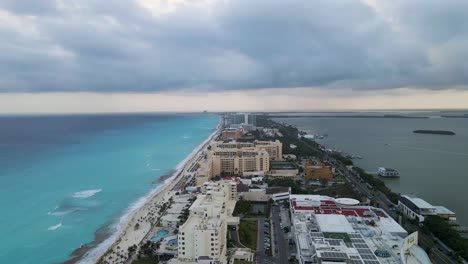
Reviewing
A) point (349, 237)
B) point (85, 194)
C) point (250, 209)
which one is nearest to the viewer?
point (349, 237)

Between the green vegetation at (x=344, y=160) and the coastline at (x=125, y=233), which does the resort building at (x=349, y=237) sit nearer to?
the coastline at (x=125, y=233)

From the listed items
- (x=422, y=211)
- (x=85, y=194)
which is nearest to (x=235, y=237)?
(x=422, y=211)

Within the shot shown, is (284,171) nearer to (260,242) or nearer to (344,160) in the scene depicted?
(344,160)

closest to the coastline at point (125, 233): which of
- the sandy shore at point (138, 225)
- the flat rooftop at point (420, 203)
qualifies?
the sandy shore at point (138, 225)

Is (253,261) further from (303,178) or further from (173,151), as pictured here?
(173,151)

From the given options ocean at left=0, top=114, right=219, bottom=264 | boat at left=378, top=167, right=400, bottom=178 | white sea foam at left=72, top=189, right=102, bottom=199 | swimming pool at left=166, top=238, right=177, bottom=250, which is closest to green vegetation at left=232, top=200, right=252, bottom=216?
swimming pool at left=166, top=238, right=177, bottom=250

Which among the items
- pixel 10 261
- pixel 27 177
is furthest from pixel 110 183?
pixel 10 261
